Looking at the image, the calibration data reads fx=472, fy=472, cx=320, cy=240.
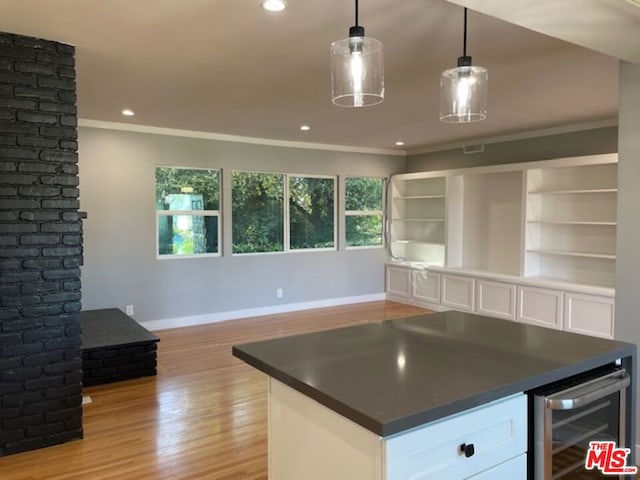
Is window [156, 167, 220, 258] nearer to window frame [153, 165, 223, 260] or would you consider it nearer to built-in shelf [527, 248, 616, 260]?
window frame [153, 165, 223, 260]

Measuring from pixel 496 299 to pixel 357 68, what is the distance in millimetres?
4976

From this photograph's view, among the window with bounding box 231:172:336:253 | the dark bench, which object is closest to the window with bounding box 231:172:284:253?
the window with bounding box 231:172:336:253

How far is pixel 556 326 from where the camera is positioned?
17.7ft

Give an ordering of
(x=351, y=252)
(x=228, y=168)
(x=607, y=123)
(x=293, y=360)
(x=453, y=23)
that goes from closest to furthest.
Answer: (x=293, y=360) → (x=453, y=23) → (x=607, y=123) → (x=228, y=168) → (x=351, y=252)

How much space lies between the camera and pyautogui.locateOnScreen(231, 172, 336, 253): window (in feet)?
21.3

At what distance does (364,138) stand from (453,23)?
4012 mm

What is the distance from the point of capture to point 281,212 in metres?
6.86

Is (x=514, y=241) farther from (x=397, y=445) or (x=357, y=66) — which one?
(x=397, y=445)

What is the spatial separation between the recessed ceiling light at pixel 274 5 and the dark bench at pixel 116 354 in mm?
2982

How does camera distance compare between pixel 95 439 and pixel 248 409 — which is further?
pixel 248 409

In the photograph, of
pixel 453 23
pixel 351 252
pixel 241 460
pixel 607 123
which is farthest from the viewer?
pixel 351 252

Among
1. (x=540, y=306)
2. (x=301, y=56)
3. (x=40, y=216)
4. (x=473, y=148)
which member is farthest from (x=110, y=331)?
(x=473, y=148)

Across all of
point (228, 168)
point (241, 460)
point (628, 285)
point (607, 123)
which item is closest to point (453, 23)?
point (628, 285)

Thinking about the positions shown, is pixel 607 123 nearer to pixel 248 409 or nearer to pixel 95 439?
pixel 248 409
